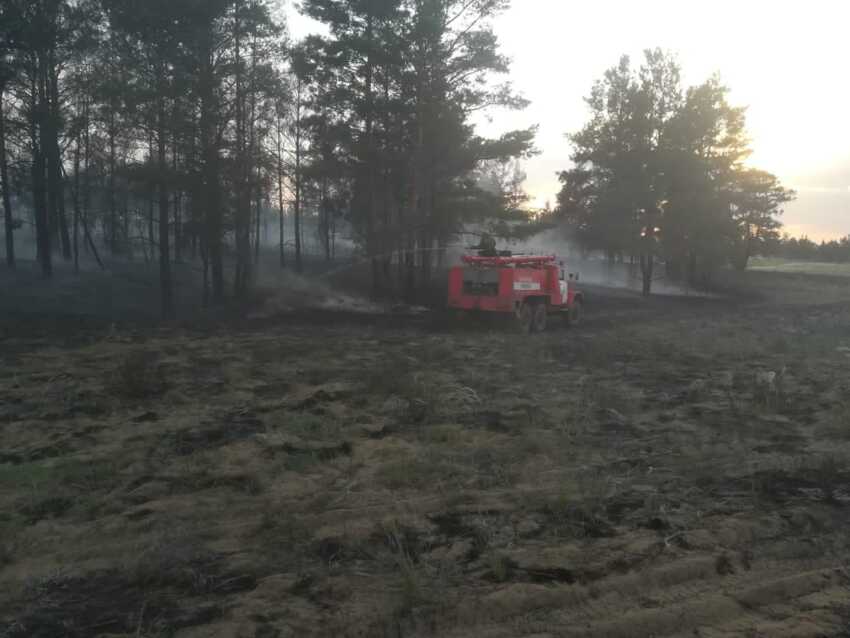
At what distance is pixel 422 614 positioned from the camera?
421cm

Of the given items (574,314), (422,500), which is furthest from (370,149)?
(422,500)

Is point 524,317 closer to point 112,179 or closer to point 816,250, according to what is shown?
point 112,179

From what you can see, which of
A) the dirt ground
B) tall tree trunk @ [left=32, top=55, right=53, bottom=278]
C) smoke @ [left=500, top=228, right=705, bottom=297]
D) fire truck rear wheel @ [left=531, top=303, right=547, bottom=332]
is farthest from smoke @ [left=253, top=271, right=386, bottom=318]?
smoke @ [left=500, top=228, right=705, bottom=297]

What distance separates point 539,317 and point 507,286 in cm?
208

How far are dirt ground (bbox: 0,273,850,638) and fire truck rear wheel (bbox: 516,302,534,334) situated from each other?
6.36 meters

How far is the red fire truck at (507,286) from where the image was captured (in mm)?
19891

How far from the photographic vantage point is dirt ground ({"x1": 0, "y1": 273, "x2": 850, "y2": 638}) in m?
4.34

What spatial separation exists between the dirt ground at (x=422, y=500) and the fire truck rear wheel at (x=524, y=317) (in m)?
6.36

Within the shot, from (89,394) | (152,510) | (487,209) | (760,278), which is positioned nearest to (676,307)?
(487,209)

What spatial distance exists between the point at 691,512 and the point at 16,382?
11.3 metres

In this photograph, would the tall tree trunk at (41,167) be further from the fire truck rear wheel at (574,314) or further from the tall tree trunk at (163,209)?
the fire truck rear wheel at (574,314)

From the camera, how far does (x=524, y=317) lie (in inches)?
813

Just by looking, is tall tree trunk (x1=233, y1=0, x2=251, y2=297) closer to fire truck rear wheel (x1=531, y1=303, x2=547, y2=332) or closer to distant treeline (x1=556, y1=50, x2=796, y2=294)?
fire truck rear wheel (x1=531, y1=303, x2=547, y2=332)

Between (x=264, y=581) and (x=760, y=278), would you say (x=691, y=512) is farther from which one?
(x=760, y=278)
